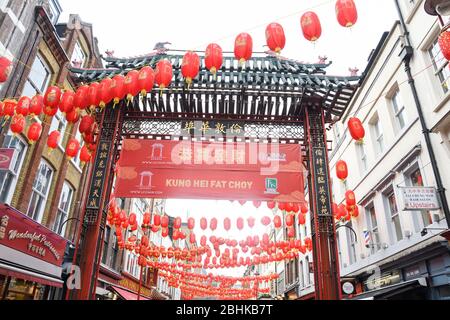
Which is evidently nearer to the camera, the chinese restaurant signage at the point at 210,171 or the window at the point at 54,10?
the chinese restaurant signage at the point at 210,171

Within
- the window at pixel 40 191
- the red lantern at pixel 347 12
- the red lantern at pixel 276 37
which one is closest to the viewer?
the red lantern at pixel 347 12

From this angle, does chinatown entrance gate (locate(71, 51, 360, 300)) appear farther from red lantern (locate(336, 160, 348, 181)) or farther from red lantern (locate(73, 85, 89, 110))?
red lantern (locate(336, 160, 348, 181))

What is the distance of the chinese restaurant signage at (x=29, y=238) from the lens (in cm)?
958

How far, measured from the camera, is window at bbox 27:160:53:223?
42.3ft

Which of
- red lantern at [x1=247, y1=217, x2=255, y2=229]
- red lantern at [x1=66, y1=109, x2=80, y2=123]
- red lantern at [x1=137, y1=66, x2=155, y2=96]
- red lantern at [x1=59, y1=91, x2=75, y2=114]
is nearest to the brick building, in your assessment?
red lantern at [x1=66, y1=109, x2=80, y2=123]

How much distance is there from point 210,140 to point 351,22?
4809 millimetres

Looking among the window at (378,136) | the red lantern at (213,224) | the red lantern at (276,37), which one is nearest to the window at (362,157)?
the window at (378,136)

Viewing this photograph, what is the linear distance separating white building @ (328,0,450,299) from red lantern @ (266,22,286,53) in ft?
20.3

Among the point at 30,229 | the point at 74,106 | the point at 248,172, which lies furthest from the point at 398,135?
the point at 30,229

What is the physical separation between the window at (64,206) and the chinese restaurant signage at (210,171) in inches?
332

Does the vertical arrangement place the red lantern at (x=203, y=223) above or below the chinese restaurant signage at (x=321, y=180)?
above

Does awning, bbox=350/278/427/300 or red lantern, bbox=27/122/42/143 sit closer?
red lantern, bbox=27/122/42/143

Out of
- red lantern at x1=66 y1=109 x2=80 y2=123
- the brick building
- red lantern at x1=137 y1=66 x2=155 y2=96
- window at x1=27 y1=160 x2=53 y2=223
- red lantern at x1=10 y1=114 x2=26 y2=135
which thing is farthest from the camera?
window at x1=27 y1=160 x2=53 y2=223

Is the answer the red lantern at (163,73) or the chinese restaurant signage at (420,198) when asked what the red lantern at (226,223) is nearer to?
the chinese restaurant signage at (420,198)
